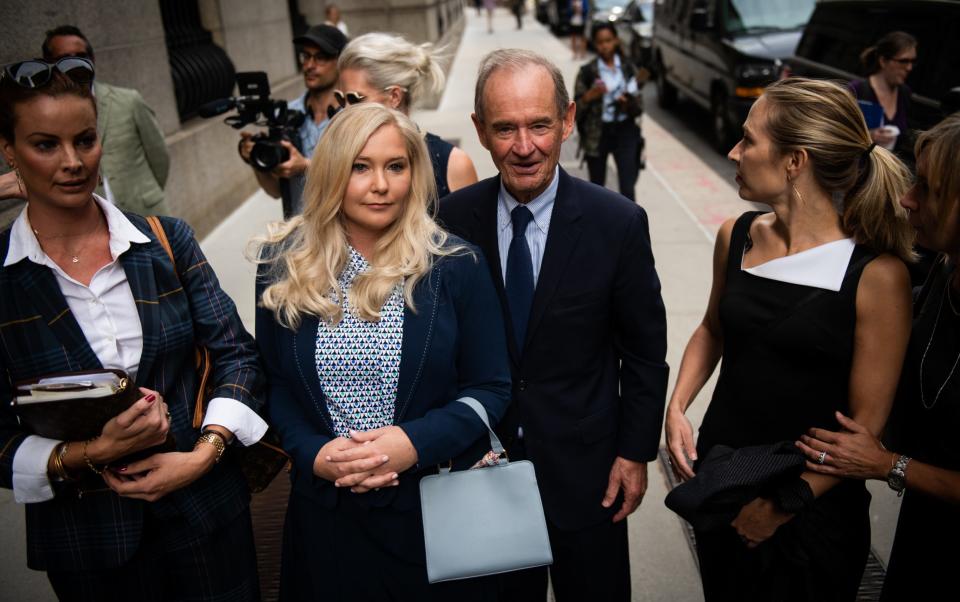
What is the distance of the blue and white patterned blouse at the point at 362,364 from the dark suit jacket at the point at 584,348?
39 cm

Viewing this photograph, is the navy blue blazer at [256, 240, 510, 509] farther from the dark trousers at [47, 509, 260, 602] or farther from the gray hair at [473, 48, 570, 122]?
the gray hair at [473, 48, 570, 122]

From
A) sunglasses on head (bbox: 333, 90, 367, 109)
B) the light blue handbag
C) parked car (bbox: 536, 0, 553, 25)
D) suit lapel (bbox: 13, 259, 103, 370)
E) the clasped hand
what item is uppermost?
sunglasses on head (bbox: 333, 90, 367, 109)

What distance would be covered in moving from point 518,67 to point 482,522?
1.26 meters

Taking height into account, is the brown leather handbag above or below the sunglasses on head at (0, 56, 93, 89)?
below

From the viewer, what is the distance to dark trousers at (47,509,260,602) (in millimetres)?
2014

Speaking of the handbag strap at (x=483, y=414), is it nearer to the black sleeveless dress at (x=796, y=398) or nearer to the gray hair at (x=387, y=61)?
the black sleeveless dress at (x=796, y=398)

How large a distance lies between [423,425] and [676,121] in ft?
43.2

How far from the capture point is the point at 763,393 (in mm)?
2236

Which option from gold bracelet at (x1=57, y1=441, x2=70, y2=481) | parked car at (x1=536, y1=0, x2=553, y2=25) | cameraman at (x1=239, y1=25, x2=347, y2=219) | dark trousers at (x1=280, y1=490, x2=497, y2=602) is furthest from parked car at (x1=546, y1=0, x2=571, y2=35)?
gold bracelet at (x1=57, y1=441, x2=70, y2=481)

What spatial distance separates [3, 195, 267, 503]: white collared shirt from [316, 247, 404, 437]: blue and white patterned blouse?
29cm

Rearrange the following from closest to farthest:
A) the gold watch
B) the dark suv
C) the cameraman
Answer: the gold watch → the cameraman → the dark suv

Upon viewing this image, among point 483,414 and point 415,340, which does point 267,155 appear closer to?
point 415,340

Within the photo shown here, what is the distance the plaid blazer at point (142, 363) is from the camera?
185 cm

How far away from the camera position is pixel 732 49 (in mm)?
10219
